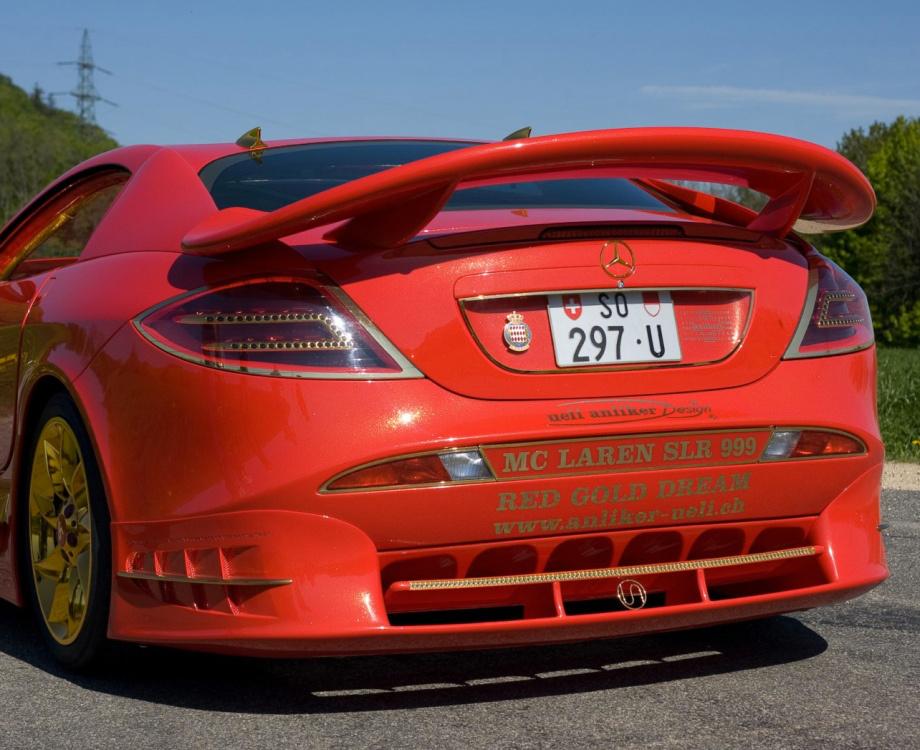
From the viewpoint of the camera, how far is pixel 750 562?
331 cm

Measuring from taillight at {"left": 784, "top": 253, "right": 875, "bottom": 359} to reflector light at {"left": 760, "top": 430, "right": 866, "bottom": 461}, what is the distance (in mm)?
180

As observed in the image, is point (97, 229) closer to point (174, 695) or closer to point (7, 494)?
point (7, 494)

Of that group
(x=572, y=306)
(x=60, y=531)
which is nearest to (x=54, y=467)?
(x=60, y=531)

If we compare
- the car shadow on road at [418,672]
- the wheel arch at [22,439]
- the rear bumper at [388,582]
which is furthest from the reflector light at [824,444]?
the wheel arch at [22,439]

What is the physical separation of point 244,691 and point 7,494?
1.01 metres

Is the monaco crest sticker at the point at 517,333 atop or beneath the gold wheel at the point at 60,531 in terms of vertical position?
atop

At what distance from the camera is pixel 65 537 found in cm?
367

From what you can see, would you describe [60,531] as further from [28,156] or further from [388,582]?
[28,156]

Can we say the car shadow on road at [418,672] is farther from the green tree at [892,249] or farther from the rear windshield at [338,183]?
the green tree at [892,249]

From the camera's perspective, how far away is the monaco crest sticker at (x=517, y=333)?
3107 millimetres

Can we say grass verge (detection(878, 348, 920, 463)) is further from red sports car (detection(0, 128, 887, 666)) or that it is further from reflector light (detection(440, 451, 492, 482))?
reflector light (detection(440, 451, 492, 482))

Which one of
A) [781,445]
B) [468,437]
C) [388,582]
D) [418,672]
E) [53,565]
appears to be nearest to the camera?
[468,437]

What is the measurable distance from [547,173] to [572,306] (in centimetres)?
29

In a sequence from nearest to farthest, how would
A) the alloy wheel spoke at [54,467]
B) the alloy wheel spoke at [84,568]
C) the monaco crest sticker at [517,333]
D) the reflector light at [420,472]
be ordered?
the reflector light at [420,472] → the monaco crest sticker at [517,333] → the alloy wheel spoke at [84,568] → the alloy wheel spoke at [54,467]
